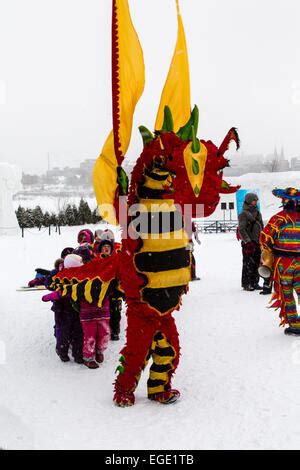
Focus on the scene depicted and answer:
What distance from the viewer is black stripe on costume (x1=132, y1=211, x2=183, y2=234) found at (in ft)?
12.5

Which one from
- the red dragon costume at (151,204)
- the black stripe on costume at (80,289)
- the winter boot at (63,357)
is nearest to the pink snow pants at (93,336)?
the winter boot at (63,357)

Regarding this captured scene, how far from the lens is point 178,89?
451 centimetres

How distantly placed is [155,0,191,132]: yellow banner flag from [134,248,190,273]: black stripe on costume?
1.23 meters

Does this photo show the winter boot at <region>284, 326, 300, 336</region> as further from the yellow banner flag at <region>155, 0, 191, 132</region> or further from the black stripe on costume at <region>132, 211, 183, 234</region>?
the yellow banner flag at <region>155, 0, 191, 132</region>

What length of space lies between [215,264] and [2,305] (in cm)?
617

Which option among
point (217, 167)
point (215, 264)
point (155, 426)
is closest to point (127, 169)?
point (217, 167)

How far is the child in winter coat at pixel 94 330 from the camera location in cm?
499

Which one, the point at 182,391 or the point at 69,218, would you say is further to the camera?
the point at 69,218

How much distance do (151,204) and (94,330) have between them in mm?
1810

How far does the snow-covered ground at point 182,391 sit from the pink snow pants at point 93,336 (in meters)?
0.16

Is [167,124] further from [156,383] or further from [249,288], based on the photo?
[249,288]

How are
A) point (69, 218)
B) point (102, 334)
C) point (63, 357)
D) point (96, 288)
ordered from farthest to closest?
point (69, 218), point (63, 357), point (102, 334), point (96, 288)

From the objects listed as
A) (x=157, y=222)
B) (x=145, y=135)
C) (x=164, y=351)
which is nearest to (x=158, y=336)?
(x=164, y=351)
